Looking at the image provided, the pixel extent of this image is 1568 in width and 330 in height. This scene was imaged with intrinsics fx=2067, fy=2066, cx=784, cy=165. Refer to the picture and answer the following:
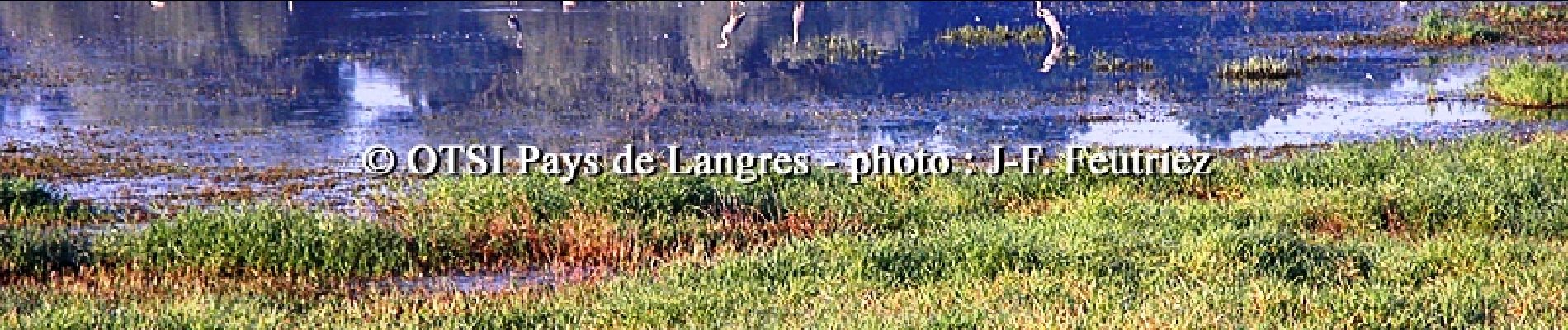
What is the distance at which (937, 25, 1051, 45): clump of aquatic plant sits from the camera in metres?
29.4

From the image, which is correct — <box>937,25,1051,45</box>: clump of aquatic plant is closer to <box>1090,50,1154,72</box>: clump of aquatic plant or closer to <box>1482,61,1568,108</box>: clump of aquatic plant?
<box>1090,50,1154,72</box>: clump of aquatic plant

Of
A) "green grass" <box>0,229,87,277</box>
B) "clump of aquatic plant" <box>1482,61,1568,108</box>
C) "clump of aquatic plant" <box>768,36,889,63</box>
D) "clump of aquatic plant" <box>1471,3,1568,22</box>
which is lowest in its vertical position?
"green grass" <box>0,229,87,277</box>

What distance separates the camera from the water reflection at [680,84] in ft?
60.7

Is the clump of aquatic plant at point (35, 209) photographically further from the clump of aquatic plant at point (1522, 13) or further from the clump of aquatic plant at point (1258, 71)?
the clump of aquatic plant at point (1522, 13)

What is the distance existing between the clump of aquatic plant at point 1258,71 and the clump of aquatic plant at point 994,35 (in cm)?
582

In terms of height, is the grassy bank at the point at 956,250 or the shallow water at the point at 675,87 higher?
the shallow water at the point at 675,87

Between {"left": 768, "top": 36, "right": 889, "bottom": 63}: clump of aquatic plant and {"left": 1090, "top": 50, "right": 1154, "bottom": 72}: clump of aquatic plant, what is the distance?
2.90 metres

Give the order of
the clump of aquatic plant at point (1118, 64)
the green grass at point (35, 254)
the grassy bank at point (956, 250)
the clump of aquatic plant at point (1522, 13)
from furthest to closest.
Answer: the clump of aquatic plant at point (1522, 13) < the clump of aquatic plant at point (1118, 64) < the green grass at point (35, 254) < the grassy bank at point (956, 250)

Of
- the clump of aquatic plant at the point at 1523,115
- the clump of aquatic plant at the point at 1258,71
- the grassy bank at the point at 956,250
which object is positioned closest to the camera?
the grassy bank at the point at 956,250

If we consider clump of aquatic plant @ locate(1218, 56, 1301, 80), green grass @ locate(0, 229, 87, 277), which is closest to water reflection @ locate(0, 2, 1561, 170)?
clump of aquatic plant @ locate(1218, 56, 1301, 80)

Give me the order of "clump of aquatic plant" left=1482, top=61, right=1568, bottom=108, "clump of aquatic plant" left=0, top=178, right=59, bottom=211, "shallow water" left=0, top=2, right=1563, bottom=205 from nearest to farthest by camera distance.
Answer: "clump of aquatic plant" left=0, top=178, right=59, bottom=211 < "shallow water" left=0, top=2, right=1563, bottom=205 < "clump of aquatic plant" left=1482, top=61, right=1568, bottom=108

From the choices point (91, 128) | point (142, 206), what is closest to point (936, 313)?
point (142, 206)

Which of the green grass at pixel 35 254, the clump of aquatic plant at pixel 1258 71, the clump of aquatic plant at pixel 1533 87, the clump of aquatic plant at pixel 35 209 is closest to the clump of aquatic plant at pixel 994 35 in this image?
Result: the clump of aquatic plant at pixel 1258 71

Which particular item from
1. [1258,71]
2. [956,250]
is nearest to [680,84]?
[1258,71]
